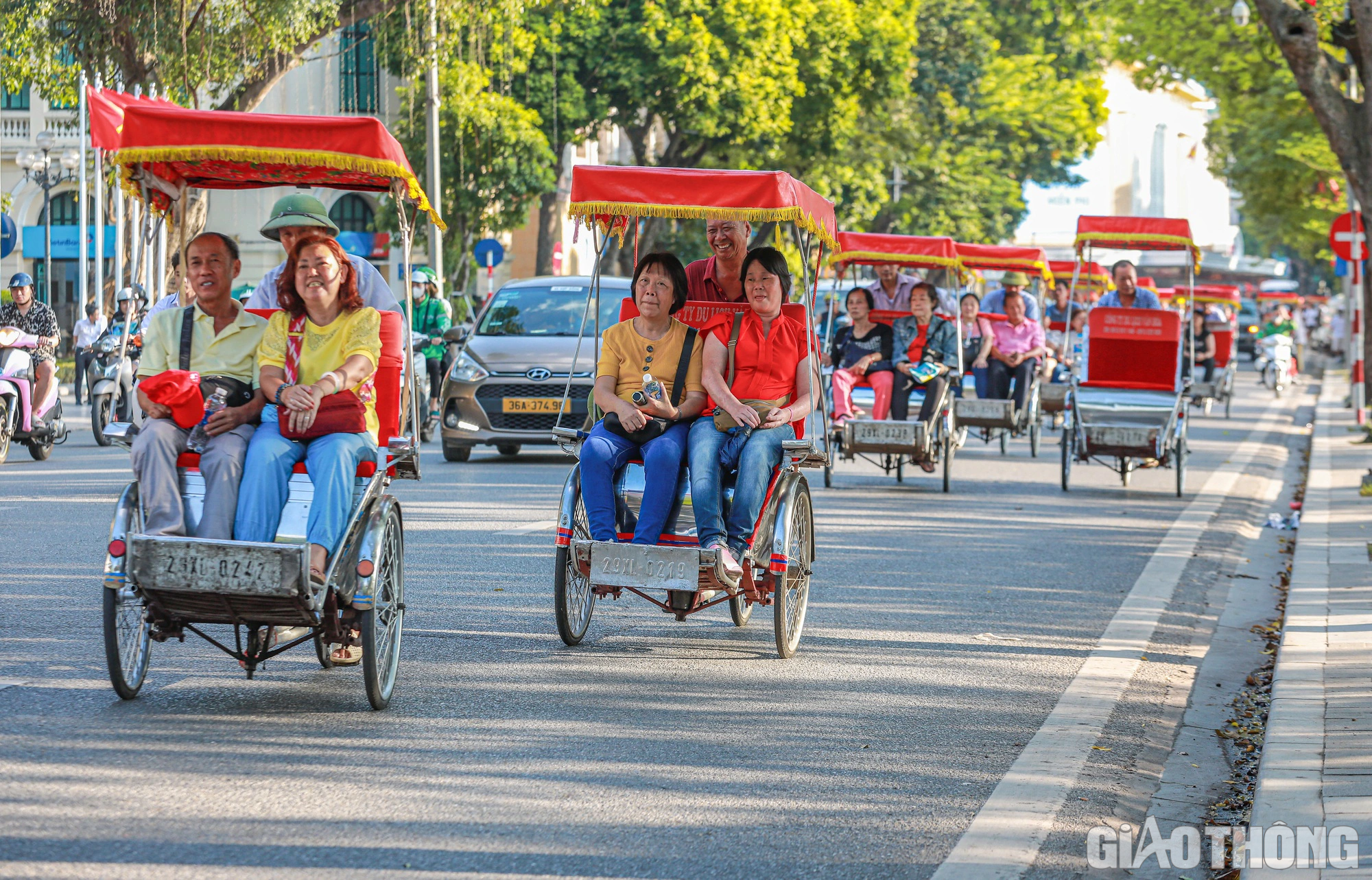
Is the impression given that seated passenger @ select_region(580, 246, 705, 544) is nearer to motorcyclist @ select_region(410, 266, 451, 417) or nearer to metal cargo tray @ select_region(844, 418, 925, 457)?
metal cargo tray @ select_region(844, 418, 925, 457)

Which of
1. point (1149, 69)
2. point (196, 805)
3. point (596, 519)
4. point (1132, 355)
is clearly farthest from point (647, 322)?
point (1149, 69)

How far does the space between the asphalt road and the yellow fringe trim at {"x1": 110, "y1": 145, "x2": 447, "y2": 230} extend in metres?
1.93

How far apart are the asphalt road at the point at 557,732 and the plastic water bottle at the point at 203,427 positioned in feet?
2.94

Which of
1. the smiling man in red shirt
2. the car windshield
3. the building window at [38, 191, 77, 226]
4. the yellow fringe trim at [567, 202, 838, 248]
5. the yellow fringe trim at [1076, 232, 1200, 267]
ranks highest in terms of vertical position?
the building window at [38, 191, 77, 226]

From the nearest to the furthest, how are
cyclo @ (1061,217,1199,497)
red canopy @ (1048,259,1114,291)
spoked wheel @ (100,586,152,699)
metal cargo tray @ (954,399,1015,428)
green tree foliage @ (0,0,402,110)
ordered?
spoked wheel @ (100,586,152,699), cyclo @ (1061,217,1199,497), metal cargo tray @ (954,399,1015,428), green tree foliage @ (0,0,402,110), red canopy @ (1048,259,1114,291)

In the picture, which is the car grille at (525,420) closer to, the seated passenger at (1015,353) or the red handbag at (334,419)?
the seated passenger at (1015,353)

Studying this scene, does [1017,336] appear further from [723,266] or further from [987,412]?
[723,266]

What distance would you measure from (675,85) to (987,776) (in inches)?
1367

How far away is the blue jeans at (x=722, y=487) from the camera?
7453 millimetres

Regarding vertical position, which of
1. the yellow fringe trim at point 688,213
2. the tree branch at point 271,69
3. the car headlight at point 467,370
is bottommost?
the car headlight at point 467,370

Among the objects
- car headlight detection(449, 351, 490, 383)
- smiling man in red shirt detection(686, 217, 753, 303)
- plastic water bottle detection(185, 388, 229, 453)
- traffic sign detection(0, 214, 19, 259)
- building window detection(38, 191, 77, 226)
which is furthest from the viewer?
building window detection(38, 191, 77, 226)

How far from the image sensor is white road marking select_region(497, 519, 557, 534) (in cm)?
1166

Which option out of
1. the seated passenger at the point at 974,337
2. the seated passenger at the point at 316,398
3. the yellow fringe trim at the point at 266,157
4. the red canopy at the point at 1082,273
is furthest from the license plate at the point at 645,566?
the red canopy at the point at 1082,273

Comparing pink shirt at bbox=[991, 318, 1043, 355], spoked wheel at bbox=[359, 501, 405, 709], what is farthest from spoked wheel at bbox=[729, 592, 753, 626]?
pink shirt at bbox=[991, 318, 1043, 355]
